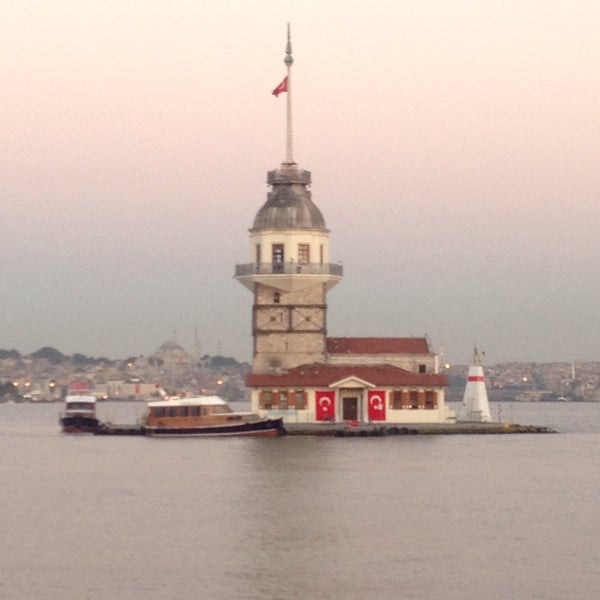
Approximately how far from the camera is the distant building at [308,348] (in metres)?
91.9

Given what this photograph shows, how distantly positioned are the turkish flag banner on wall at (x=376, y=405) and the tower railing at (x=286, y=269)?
7.02 meters

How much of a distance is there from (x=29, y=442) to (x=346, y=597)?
67.3 m

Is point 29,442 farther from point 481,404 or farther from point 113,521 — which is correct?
point 113,521

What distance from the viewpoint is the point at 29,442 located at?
338ft

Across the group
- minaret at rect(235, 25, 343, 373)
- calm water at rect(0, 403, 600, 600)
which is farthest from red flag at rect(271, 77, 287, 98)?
calm water at rect(0, 403, 600, 600)

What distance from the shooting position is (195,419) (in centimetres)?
9388

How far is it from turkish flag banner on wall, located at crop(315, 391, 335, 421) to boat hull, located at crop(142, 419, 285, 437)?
3.64 metres

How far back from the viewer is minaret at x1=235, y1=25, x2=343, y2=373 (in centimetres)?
9425

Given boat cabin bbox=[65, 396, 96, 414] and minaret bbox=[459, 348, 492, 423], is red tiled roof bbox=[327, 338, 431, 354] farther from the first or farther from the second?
boat cabin bbox=[65, 396, 96, 414]

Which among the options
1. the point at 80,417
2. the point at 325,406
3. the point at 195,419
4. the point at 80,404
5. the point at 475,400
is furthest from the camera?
the point at 80,404

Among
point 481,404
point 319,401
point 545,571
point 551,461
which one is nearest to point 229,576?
point 545,571

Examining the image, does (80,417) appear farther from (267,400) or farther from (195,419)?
(267,400)

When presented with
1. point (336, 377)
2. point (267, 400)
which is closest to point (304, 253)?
point (336, 377)

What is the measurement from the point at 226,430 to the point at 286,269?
28.5ft
